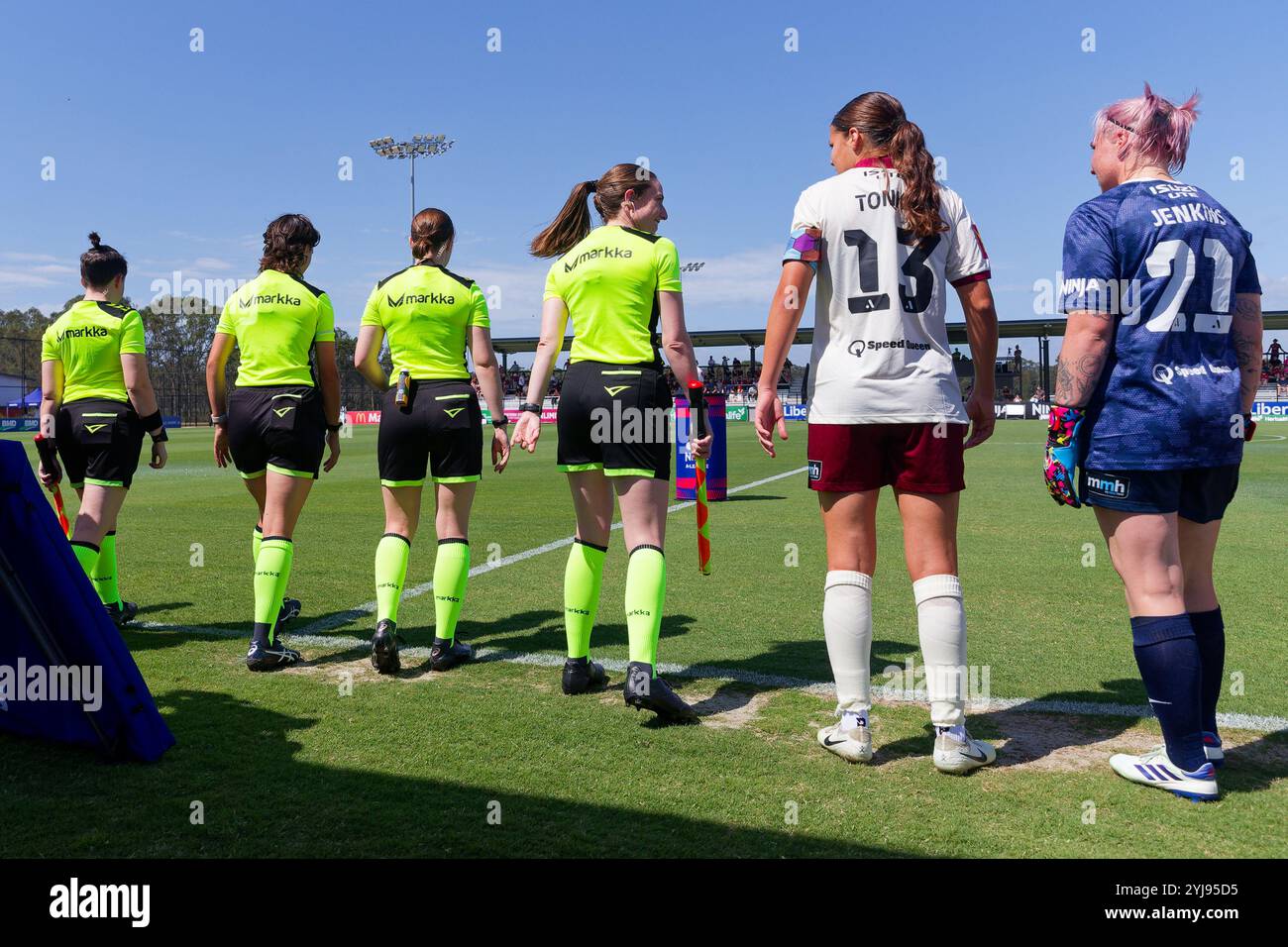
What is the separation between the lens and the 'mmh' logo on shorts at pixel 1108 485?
9.68 feet

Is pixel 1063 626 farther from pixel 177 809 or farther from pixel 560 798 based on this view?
pixel 177 809

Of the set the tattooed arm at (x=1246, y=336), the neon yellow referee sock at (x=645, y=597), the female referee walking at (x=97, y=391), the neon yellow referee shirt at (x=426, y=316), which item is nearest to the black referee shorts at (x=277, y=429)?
the neon yellow referee shirt at (x=426, y=316)

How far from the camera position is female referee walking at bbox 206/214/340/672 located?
15.2ft

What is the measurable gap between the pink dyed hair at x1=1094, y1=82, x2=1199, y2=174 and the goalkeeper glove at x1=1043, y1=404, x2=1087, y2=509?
2.83ft

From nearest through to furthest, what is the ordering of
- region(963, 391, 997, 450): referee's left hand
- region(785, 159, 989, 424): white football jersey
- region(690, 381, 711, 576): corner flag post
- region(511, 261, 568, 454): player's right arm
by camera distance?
1. region(785, 159, 989, 424): white football jersey
2. region(963, 391, 997, 450): referee's left hand
3. region(690, 381, 711, 576): corner flag post
4. region(511, 261, 568, 454): player's right arm

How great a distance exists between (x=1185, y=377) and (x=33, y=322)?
124388 millimetres

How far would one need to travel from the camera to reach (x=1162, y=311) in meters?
2.92

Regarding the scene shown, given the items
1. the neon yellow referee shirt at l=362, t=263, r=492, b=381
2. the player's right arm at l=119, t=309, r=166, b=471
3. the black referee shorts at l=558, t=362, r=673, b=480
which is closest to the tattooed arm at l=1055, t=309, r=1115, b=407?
the black referee shorts at l=558, t=362, r=673, b=480

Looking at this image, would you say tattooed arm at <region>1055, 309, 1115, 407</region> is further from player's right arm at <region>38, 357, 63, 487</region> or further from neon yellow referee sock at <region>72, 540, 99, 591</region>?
player's right arm at <region>38, 357, 63, 487</region>

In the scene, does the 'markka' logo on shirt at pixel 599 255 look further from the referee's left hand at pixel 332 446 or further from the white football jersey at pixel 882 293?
the referee's left hand at pixel 332 446

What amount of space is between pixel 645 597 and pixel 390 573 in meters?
1.39

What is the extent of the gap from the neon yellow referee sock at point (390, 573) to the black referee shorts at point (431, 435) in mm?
282
